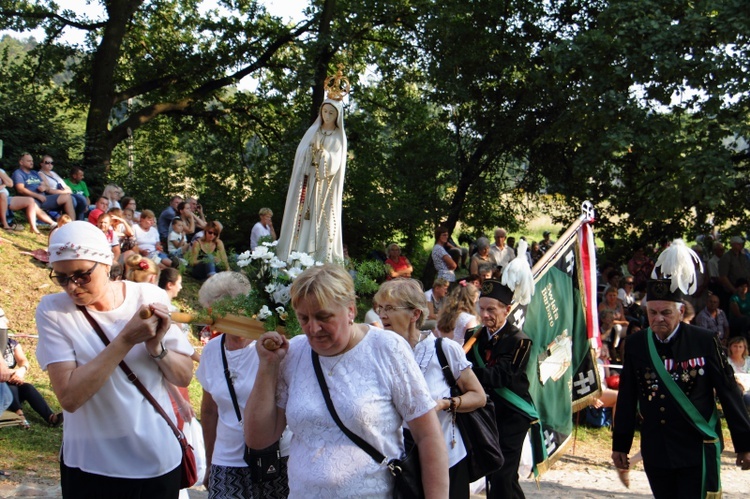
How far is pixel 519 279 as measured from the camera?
21.2ft

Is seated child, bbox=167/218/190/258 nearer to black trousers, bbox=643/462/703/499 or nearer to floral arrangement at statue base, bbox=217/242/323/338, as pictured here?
floral arrangement at statue base, bbox=217/242/323/338

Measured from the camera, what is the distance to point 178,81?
2341 cm

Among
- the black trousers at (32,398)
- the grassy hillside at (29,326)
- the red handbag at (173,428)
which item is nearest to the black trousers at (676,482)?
the red handbag at (173,428)

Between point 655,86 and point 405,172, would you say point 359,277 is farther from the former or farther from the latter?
point 405,172

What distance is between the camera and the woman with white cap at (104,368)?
3.31m

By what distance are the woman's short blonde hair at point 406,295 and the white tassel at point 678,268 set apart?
199cm

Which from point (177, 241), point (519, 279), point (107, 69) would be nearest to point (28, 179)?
point (177, 241)

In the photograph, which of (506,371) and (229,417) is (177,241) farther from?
(229,417)

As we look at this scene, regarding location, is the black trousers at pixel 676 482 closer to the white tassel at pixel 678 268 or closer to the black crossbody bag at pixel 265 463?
the white tassel at pixel 678 268

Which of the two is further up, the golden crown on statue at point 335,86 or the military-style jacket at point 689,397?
the golden crown on statue at point 335,86

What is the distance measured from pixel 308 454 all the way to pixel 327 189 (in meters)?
8.38

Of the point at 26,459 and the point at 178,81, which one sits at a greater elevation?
the point at 178,81

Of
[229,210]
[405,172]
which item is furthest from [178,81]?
[405,172]

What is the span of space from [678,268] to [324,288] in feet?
11.4
